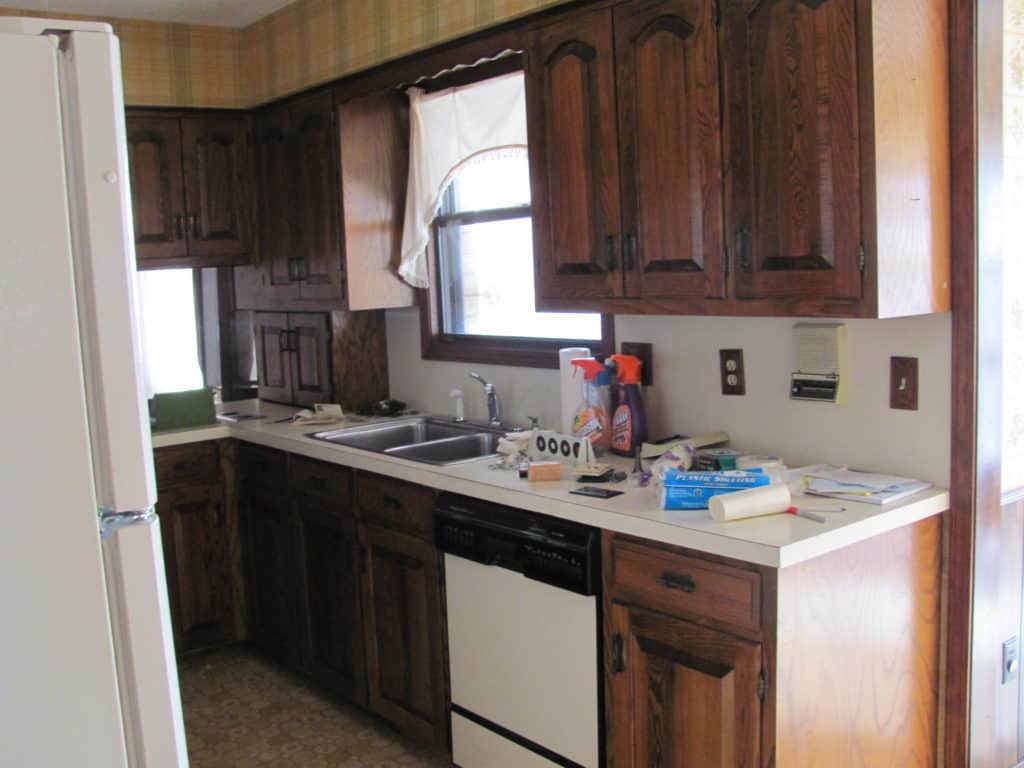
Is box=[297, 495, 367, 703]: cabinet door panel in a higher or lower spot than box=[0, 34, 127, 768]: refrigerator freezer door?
lower

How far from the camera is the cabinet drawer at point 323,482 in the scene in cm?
321

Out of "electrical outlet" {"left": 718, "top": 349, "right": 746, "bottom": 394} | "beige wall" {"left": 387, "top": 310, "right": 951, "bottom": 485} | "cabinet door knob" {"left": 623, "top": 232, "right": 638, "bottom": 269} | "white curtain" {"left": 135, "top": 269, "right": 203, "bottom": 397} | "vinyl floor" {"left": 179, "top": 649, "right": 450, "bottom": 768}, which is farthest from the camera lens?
"white curtain" {"left": 135, "top": 269, "right": 203, "bottom": 397}

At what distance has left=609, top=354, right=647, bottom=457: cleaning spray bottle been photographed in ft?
9.25

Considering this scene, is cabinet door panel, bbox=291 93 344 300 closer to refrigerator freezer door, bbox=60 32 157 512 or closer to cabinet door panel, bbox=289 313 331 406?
cabinet door panel, bbox=289 313 331 406

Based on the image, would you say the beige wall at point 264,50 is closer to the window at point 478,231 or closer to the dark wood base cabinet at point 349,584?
the window at point 478,231

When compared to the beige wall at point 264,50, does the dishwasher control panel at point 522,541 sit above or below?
below

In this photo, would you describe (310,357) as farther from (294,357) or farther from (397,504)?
(397,504)

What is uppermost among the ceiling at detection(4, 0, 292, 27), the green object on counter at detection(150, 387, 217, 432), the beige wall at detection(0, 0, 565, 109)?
the ceiling at detection(4, 0, 292, 27)

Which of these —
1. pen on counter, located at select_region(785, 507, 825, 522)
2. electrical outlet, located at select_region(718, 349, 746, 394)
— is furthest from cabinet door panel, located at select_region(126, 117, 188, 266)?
pen on counter, located at select_region(785, 507, 825, 522)

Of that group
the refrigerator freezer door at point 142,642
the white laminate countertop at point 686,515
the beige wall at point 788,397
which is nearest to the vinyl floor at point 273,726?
the white laminate countertop at point 686,515

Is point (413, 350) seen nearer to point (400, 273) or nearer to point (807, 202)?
point (400, 273)

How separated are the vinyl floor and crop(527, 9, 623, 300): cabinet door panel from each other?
1520 mm

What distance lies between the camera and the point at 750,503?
2094 mm

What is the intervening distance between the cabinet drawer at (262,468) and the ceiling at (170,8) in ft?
5.43
